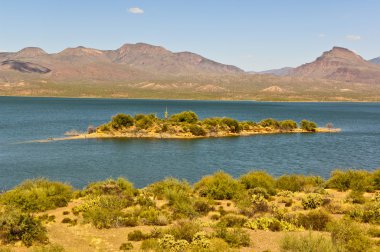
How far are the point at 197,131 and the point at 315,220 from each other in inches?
2759

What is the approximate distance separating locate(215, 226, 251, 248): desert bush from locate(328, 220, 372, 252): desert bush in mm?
4734

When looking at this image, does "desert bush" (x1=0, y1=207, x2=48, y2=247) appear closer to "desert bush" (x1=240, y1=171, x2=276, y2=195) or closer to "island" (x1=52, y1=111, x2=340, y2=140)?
"desert bush" (x1=240, y1=171, x2=276, y2=195)

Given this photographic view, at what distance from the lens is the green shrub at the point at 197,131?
9469 centimetres

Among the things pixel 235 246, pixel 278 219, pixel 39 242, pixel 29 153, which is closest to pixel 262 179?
A: pixel 278 219

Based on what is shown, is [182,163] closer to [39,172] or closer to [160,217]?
[39,172]

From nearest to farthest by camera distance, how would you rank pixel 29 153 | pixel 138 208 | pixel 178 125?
pixel 138 208, pixel 29 153, pixel 178 125

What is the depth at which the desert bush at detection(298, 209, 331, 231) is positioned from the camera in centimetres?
2457

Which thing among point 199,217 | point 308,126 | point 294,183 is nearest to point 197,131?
point 308,126

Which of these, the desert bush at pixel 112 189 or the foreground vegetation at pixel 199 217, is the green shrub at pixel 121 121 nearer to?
the desert bush at pixel 112 189

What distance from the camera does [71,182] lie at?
4688cm

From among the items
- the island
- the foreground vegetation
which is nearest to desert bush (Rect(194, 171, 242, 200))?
the foreground vegetation

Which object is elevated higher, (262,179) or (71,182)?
(262,179)

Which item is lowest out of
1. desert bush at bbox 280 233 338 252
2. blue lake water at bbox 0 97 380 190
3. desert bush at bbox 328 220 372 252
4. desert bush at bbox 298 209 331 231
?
blue lake water at bbox 0 97 380 190

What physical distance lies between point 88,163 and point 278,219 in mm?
39726
